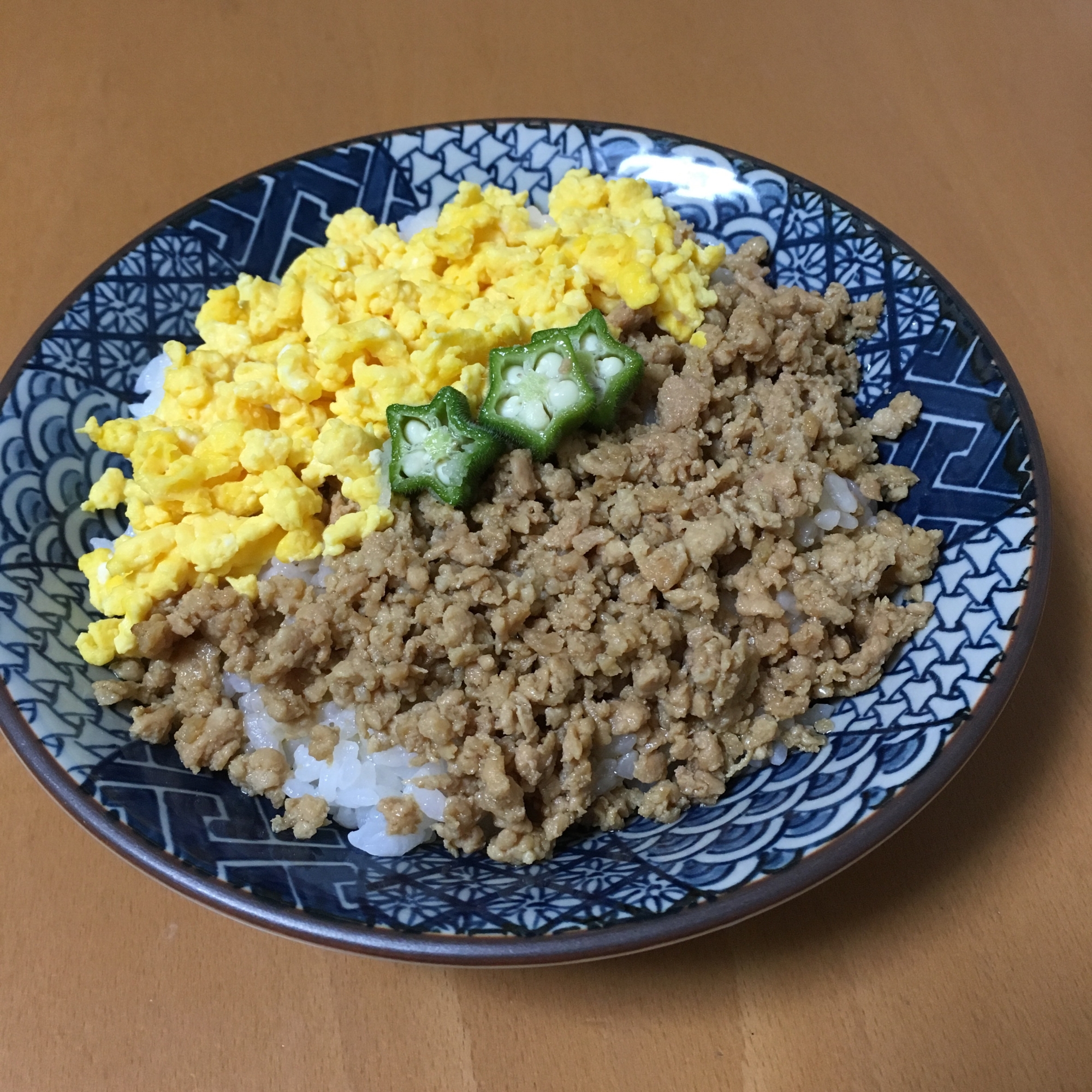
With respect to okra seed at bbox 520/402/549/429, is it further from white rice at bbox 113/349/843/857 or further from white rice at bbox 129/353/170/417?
white rice at bbox 129/353/170/417

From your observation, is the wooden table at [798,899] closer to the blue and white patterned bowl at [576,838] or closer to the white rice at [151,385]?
the blue and white patterned bowl at [576,838]

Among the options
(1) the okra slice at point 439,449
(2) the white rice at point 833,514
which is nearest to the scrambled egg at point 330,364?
(1) the okra slice at point 439,449

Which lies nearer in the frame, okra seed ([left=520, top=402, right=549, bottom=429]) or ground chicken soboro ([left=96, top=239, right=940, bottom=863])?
ground chicken soboro ([left=96, top=239, right=940, bottom=863])

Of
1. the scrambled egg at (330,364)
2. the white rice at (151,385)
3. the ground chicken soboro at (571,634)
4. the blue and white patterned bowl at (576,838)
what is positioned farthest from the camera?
the white rice at (151,385)

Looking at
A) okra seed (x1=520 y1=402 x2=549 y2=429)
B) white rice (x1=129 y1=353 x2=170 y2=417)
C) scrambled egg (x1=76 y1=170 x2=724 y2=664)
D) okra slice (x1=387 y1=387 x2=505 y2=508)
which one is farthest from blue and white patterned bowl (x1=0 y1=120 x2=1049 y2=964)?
okra seed (x1=520 y1=402 x2=549 y2=429)

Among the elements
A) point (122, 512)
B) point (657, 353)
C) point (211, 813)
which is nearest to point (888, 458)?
point (657, 353)

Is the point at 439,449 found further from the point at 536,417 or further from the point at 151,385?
the point at 151,385

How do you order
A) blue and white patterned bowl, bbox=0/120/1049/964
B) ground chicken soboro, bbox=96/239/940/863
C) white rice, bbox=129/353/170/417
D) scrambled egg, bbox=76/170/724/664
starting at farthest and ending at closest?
1. white rice, bbox=129/353/170/417
2. scrambled egg, bbox=76/170/724/664
3. ground chicken soboro, bbox=96/239/940/863
4. blue and white patterned bowl, bbox=0/120/1049/964
